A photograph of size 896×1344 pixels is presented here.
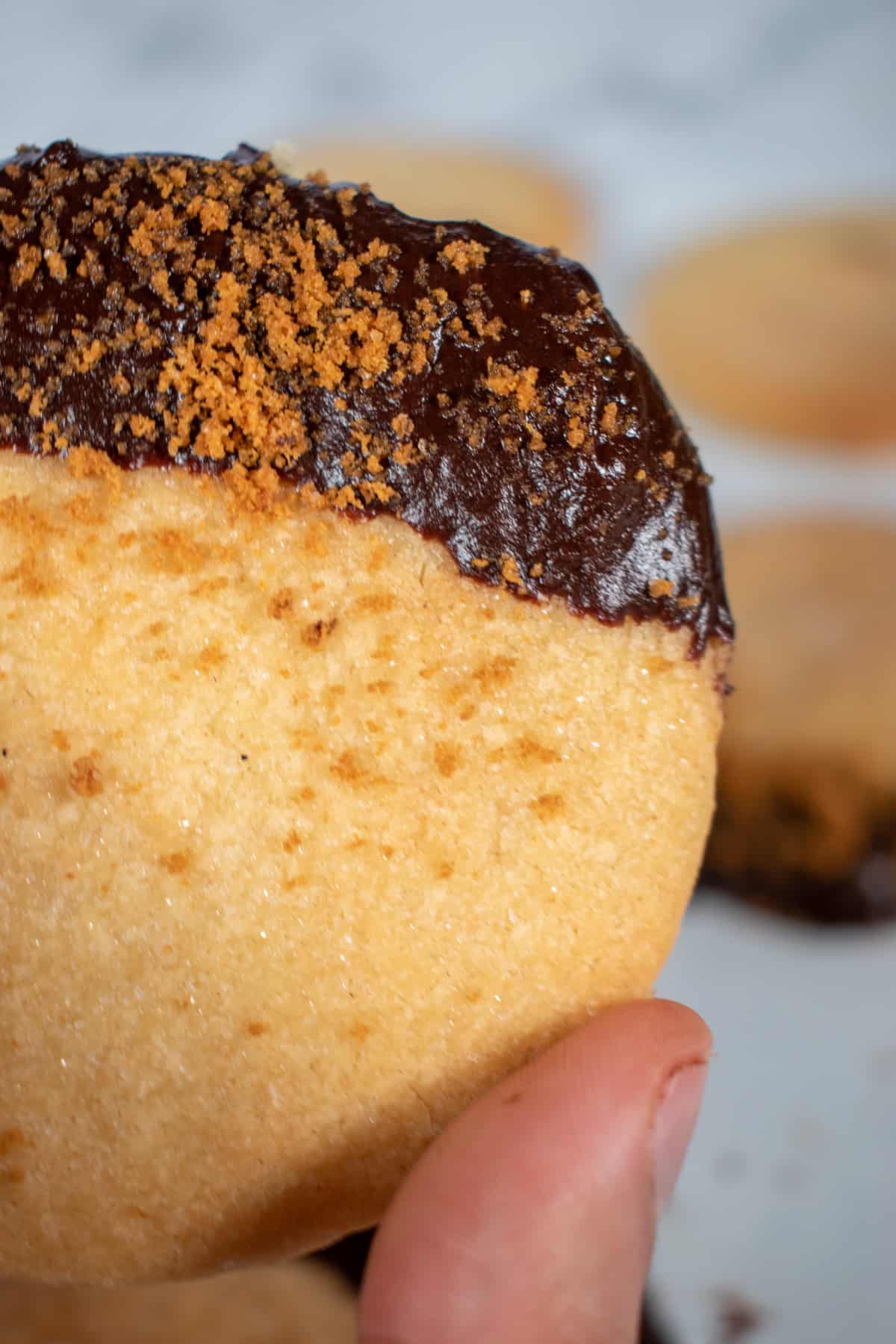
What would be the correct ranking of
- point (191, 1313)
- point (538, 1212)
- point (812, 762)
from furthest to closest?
point (812, 762), point (191, 1313), point (538, 1212)

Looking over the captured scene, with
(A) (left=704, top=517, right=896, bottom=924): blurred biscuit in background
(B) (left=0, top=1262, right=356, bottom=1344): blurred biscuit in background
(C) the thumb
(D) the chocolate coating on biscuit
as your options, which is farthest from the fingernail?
(A) (left=704, top=517, right=896, bottom=924): blurred biscuit in background

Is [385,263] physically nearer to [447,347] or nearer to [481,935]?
[447,347]

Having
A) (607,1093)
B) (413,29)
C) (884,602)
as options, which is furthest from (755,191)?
(607,1093)

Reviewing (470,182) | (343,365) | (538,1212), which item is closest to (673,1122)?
(538,1212)

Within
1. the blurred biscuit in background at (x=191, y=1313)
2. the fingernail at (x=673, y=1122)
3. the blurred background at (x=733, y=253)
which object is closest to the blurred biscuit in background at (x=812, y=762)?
the blurred background at (x=733, y=253)

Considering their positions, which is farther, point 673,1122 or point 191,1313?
point 191,1313

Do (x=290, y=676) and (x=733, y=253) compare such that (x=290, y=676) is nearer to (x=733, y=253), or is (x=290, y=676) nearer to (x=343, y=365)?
(x=343, y=365)
